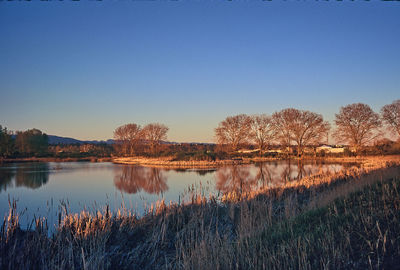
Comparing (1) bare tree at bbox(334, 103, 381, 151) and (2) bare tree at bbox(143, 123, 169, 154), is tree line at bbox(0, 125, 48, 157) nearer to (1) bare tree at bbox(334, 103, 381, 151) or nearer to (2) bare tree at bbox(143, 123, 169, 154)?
(2) bare tree at bbox(143, 123, 169, 154)

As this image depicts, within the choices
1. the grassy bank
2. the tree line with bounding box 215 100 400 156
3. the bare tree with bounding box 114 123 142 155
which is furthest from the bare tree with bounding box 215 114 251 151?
the grassy bank

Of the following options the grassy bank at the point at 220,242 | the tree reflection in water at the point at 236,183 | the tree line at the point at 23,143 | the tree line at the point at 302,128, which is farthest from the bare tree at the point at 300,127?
the tree line at the point at 23,143

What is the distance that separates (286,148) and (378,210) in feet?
134

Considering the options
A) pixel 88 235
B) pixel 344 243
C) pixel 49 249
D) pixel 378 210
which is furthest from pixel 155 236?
pixel 378 210

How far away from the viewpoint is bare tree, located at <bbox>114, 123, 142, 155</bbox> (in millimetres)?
56500

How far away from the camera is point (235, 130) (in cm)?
4319

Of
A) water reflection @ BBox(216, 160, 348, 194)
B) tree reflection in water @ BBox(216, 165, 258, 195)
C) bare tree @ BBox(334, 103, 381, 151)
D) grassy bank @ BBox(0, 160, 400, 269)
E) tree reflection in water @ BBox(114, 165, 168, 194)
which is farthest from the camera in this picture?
bare tree @ BBox(334, 103, 381, 151)

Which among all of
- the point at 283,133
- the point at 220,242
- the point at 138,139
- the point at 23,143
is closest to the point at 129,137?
the point at 138,139

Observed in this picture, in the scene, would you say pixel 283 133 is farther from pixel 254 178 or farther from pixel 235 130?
pixel 254 178

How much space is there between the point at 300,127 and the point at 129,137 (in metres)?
37.5

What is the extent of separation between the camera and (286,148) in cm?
4328

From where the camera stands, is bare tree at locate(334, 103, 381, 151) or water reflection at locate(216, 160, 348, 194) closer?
water reflection at locate(216, 160, 348, 194)

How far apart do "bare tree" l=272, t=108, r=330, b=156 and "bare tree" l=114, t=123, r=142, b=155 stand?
31579mm

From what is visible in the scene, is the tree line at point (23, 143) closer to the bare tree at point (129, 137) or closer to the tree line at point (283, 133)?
the tree line at point (283, 133)
